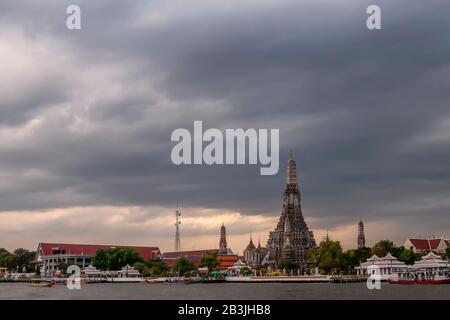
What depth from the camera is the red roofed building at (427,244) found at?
15750 cm

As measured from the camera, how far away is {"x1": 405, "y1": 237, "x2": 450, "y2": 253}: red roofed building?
15750 centimetres

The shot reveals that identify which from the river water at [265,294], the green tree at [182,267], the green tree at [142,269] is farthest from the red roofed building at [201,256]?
the river water at [265,294]

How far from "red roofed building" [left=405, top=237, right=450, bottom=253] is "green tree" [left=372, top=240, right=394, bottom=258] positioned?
19.3m

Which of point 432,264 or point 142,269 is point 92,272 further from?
point 432,264

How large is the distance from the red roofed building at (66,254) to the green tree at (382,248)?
2589 inches

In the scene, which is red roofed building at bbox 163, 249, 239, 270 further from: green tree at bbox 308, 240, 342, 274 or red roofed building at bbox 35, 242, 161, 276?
green tree at bbox 308, 240, 342, 274

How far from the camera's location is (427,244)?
526 feet

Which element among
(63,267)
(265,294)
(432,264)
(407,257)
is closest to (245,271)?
(407,257)

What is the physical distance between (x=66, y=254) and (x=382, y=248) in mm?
86197

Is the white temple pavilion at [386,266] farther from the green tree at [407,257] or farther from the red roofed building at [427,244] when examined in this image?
the red roofed building at [427,244]

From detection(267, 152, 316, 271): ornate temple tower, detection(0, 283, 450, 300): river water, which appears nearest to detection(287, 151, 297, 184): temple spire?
detection(267, 152, 316, 271): ornate temple tower
